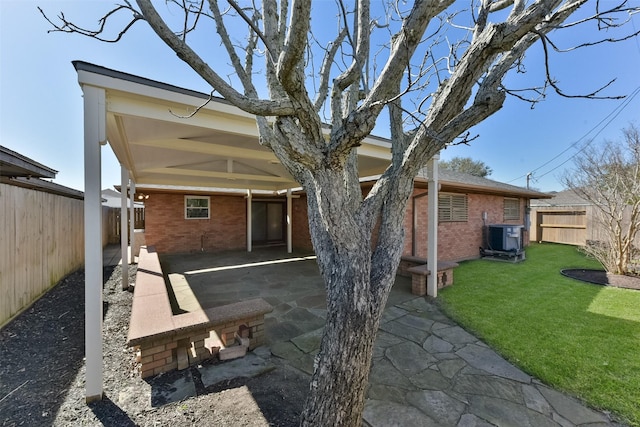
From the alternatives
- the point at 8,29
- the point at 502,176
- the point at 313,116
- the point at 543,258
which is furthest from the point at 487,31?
the point at 502,176

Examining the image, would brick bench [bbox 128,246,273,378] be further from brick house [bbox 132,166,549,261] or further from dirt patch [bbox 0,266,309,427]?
brick house [bbox 132,166,549,261]

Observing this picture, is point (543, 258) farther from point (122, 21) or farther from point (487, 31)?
point (122, 21)

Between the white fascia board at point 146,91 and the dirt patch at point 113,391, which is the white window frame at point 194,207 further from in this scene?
the white fascia board at point 146,91

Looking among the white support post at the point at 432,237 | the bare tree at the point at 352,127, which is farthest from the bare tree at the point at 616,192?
the bare tree at the point at 352,127

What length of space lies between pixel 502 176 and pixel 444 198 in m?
26.1

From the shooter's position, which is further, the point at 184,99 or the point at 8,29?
the point at 8,29

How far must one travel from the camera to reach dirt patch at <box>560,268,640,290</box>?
6523 mm

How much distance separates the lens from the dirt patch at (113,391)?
2.33 m

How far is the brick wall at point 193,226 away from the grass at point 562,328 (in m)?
9.48

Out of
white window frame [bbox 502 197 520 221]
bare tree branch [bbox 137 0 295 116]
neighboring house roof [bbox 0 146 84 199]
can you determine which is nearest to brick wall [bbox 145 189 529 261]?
white window frame [bbox 502 197 520 221]

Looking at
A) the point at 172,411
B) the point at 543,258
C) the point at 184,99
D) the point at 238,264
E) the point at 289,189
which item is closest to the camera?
the point at 172,411

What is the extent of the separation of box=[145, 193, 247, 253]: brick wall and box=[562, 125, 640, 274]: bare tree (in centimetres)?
1302

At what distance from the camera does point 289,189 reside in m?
11.2

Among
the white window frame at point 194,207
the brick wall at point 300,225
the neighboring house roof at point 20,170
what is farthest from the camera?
the brick wall at point 300,225
